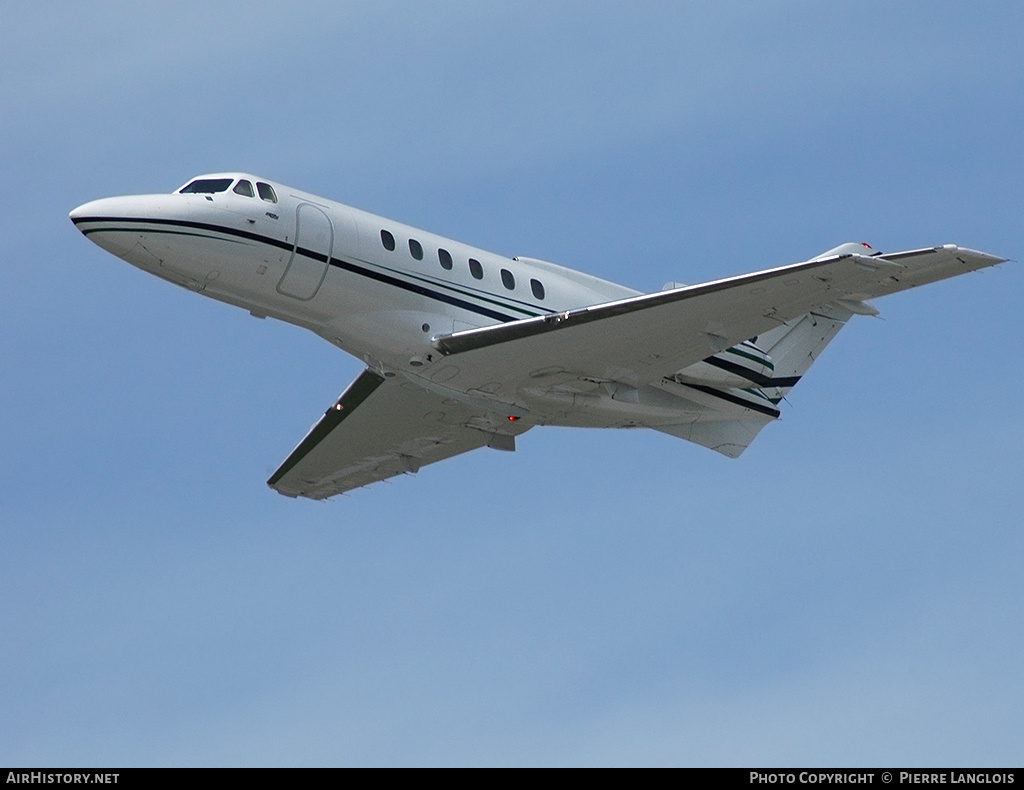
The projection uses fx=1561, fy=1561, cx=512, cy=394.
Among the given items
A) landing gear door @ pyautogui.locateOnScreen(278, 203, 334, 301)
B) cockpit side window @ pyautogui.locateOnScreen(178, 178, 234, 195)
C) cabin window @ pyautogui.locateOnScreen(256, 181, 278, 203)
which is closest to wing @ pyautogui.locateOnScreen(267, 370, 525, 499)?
landing gear door @ pyautogui.locateOnScreen(278, 203, 334, 301)

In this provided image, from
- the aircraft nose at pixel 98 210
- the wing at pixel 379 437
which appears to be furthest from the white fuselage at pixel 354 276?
the wing at pixel 379 437

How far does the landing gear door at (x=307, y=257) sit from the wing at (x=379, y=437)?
3126mm

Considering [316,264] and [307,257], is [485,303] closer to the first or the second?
[316,264]

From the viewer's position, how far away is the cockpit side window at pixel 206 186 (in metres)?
29.9

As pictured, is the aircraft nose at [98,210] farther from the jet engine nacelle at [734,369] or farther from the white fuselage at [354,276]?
the jet engine nacelle at [734,369]

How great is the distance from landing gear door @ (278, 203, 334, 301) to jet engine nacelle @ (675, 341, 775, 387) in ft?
25.7

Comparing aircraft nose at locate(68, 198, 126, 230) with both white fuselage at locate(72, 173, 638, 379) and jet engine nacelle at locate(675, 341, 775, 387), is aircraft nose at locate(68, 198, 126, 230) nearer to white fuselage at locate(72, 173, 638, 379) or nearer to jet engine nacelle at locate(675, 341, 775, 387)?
white fuselage at locate(72, 173, 638, 379)

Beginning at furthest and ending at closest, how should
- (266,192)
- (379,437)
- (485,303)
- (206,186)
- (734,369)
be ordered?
(379,437)
(734,369)
(485,303)
(266,192)
(206,186)

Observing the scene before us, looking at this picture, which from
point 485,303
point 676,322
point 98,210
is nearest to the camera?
point 98,210

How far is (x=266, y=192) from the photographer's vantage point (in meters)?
30.2

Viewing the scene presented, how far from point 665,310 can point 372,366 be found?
6.16 m

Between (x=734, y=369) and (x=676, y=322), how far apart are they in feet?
14.1

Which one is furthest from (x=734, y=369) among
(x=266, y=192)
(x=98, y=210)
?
(x=98, y=210)
